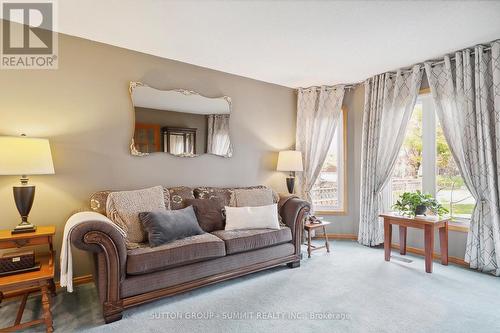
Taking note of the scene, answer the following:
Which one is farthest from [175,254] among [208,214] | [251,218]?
[251,218]

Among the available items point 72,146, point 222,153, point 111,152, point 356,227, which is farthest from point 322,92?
point 72,146

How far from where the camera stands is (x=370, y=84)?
4.14m

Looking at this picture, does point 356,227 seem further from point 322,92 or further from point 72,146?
point 72,146

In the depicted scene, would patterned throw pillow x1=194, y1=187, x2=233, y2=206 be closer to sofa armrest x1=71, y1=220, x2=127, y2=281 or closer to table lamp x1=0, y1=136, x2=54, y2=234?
sofa armrest x1=71, y1=220, x2=127, y2=281

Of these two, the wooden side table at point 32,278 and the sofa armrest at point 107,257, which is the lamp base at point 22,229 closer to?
the wooden side table at point 32,278

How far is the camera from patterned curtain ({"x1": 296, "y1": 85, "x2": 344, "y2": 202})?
4.43 meters

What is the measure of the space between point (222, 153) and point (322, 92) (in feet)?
6.41

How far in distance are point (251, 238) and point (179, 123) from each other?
1675mm

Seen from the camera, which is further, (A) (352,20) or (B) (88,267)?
(B) (88,267)

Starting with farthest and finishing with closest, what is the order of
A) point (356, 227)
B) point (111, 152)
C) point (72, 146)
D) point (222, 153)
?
point (356, 227), point (222, 153), point (111, 152), point (72, 146)

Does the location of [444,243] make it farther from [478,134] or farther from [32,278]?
[32,278]

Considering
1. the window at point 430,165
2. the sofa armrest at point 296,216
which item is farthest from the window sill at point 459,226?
the sofa armrest at point 296,216

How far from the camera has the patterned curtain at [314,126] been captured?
174 inches

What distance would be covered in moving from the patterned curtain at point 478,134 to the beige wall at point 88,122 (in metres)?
2.79
